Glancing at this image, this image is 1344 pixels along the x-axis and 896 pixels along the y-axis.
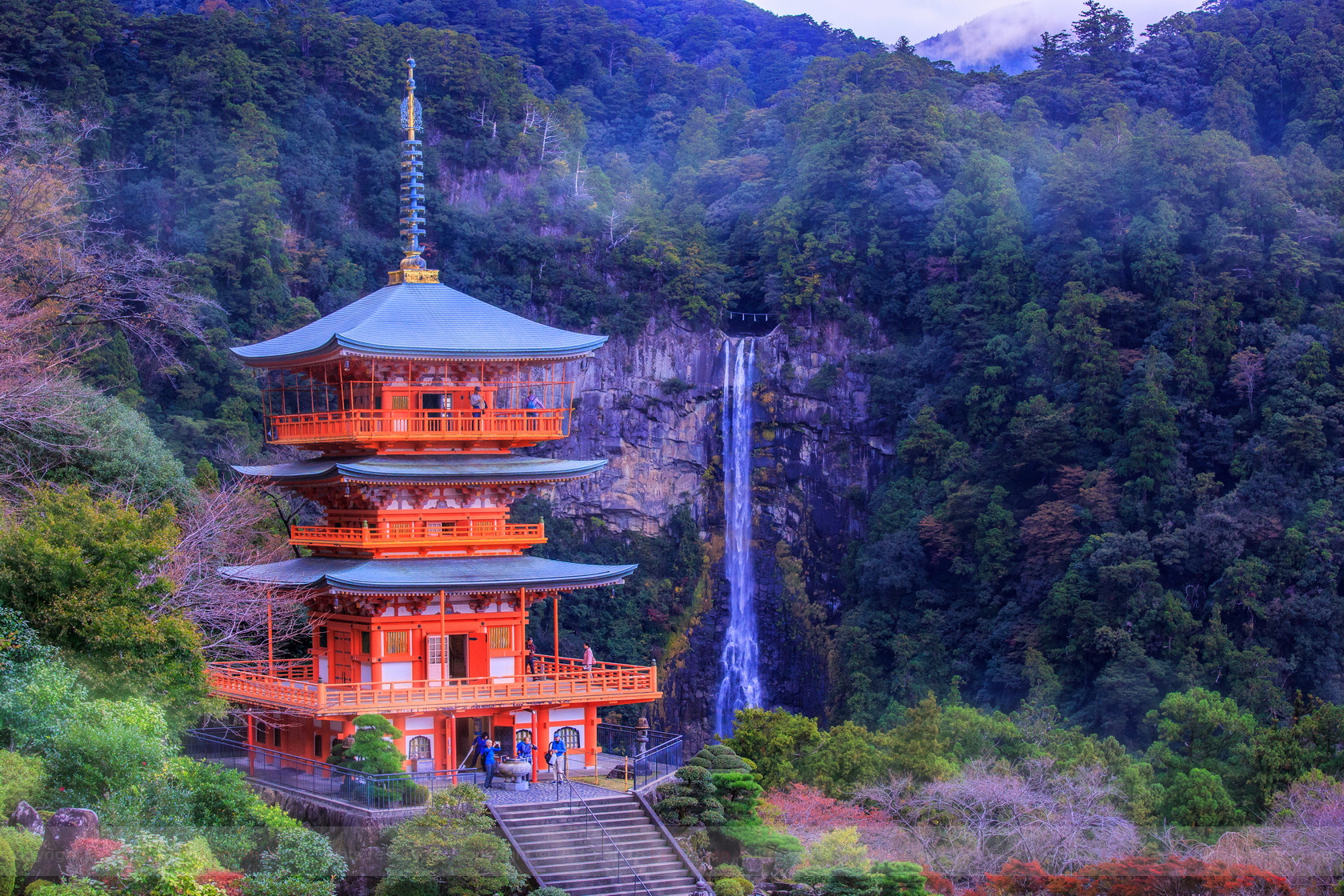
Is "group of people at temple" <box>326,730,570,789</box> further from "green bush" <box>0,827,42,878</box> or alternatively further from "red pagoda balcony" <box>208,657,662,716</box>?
"green bush" <box>0,827,42,878</box>

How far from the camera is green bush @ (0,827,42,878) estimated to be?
17.1 meters

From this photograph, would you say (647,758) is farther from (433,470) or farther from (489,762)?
(433,470)

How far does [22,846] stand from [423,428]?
12101 millimetres

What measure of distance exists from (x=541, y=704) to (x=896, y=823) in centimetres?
730

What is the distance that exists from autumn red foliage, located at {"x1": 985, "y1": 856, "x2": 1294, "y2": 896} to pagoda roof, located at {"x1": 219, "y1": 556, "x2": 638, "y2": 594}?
870 centimetres

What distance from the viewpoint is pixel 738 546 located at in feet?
192

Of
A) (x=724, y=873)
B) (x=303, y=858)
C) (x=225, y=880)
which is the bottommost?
(x=724, y=873)

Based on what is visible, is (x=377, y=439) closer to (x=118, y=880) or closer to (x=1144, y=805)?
(x=118, y=880)

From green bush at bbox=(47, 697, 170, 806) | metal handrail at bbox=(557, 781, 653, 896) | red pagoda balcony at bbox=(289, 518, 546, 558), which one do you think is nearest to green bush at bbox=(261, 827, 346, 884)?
green bush at bbox=(47, 697, 170, 806)

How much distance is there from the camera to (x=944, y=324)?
5650 cm

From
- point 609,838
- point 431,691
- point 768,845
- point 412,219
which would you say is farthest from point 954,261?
point 609,838

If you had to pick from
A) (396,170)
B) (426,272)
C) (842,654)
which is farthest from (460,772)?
(396,170)

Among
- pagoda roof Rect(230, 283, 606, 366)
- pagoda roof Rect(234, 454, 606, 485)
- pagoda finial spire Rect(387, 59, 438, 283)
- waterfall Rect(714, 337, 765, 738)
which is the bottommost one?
waterfall Rect(714, 337, 765, 738)

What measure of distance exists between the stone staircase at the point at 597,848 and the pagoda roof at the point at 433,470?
6.20 meters
